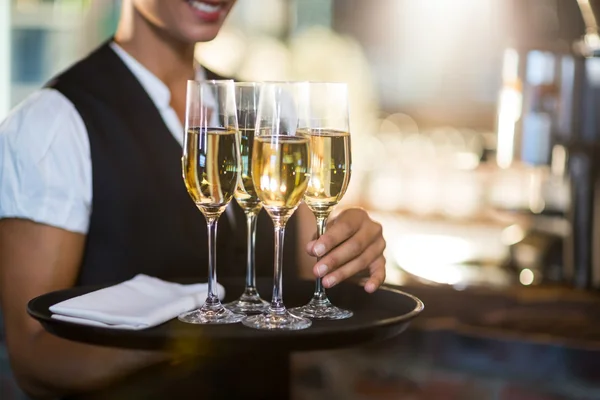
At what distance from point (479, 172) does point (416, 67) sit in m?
1.52

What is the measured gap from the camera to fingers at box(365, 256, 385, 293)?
4.79 feet

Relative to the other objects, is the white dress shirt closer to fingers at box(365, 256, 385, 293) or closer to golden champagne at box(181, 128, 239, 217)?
golden champagne at box(181, 128, 239, 217)

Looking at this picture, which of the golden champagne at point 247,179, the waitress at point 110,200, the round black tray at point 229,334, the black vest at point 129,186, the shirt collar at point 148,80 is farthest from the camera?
the shirt collar at point 148,80

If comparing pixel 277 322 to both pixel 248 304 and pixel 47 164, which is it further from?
pixel 47 164

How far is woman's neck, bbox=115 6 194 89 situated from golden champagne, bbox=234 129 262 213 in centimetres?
57

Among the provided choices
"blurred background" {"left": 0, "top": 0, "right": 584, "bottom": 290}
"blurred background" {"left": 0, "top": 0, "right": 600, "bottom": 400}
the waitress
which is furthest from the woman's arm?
"blurred background" {"left": 0, "top": 0, "right": 584, "bottom": 290}

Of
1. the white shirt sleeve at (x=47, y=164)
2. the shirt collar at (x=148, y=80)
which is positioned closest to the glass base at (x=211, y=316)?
the white shirt sleeve at (x=47, y=164)

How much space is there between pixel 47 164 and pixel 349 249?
0.58m

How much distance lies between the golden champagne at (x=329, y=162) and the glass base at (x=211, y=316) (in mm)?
217

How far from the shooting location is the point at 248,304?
143cm

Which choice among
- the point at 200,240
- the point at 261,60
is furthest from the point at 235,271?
the point at 261,60

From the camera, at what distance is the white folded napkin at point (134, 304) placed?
1.21 m

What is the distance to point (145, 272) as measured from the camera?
70.5 inches

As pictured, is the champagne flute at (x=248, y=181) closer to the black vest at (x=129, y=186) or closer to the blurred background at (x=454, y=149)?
the black vest at (x=129, y=186)
